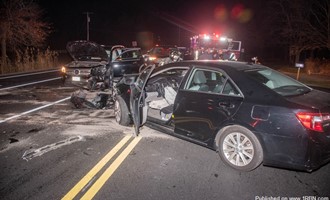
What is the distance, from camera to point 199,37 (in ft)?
73.3

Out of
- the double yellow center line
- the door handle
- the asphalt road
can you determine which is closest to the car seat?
the door handle

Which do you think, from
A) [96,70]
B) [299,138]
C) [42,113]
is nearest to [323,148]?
[299,138]

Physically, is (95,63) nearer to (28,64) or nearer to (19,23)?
(28,64)

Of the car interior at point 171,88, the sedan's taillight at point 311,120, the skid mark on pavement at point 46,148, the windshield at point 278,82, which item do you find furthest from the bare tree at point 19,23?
the sedan's taillight at point 311,120

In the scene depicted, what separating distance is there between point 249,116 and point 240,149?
553 mm

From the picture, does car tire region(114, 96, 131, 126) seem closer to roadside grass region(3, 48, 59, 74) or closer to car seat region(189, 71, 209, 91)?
car seat region(189, 71, 209, 91)

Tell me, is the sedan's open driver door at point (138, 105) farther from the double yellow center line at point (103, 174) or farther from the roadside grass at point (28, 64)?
the roadside grass at point (28, 64)

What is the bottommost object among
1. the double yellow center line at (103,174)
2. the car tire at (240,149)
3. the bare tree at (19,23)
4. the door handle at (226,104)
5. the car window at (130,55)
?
the double yellow center line at (103,174)

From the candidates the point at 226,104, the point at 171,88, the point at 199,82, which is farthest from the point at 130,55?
the point at 226,104

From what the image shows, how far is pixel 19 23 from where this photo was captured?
24.9m

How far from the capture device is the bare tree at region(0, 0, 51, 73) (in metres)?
24.4

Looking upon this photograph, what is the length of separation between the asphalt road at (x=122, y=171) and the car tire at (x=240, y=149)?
15 cm

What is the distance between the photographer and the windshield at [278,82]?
4.75 meters

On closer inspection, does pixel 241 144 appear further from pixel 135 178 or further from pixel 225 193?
pixel 135 178
